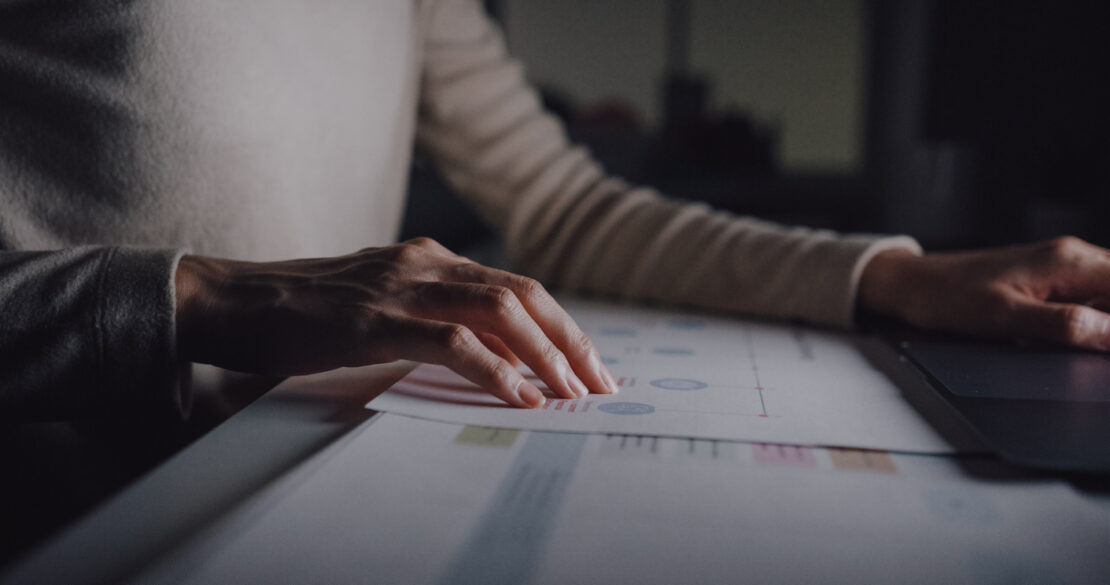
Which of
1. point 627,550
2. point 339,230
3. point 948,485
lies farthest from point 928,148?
point 627,550

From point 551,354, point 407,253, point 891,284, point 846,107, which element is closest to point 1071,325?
point 891,284

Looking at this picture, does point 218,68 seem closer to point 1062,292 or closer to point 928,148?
point 1062,292

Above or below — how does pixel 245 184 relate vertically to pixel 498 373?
above

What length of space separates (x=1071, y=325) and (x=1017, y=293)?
0.17ft

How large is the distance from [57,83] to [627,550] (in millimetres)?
554

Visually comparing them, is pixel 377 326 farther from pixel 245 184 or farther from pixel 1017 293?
pixel 1017 293

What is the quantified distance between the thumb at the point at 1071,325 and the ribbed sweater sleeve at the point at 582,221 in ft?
0.51

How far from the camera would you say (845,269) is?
2.36 feet

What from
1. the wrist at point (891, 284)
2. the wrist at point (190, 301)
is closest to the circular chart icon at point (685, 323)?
the wrist at point (891, 284)

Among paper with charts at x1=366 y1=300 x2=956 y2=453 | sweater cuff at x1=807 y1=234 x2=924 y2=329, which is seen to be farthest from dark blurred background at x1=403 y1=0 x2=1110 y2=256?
paper with charts at x1=366 y1=300 x2=956 y2=453

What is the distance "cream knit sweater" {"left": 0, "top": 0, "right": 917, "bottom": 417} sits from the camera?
455mm

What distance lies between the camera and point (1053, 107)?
198cm

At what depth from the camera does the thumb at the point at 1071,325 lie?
1.89ft

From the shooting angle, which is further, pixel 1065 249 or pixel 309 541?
pixel 1065 249
